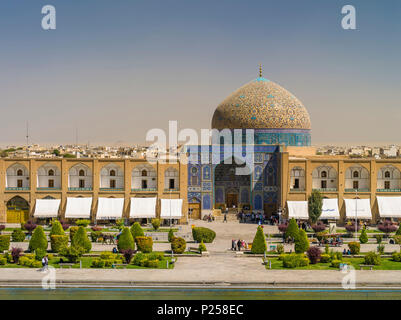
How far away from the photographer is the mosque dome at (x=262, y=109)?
46.6 metres

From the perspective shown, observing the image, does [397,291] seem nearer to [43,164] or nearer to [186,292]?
[186,292]

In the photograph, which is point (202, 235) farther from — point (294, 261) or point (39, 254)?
point (39, 254)

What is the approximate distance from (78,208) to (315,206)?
1511 cm

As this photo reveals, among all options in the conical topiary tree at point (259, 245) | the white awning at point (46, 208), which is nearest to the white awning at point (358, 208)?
the conical topiary tree at point (259, 245)

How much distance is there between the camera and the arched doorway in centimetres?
4181

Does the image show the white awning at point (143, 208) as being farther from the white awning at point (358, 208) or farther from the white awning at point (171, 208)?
the white awning at point (358, 208)

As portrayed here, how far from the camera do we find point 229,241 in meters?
34.3

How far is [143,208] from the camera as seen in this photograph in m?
41.3

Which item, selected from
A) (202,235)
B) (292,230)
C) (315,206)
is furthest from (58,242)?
(315,206)

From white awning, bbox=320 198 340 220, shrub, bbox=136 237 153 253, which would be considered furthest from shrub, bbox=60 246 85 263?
white awning, bbox=320 198 340 220

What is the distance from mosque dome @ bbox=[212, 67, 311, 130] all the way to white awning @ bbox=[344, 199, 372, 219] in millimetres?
8049

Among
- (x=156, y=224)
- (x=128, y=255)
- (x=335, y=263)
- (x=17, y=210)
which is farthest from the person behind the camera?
(x=17, y=210)

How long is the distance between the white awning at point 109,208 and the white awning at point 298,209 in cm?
1082
